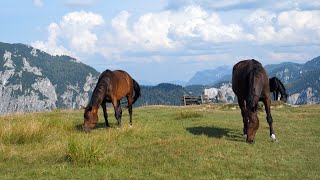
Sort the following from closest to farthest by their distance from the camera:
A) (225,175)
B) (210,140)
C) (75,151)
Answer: (225,175) → (75,151) → (210,140)

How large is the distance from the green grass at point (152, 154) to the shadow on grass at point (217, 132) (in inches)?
1.6

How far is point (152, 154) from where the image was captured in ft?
41.7

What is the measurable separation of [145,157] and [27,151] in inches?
166

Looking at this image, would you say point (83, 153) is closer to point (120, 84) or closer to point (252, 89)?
point (252, 89)

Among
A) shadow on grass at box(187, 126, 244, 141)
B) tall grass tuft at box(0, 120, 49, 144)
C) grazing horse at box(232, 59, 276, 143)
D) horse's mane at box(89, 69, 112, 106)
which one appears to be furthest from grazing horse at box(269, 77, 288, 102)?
tall grass tuft at box(0, 120, 49, 144)

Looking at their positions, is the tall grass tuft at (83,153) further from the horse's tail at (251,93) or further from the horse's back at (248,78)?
the horse's back at (248,78)

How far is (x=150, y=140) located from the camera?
15.5 metres

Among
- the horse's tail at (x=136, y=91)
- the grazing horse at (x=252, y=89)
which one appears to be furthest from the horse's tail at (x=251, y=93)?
the horse's tail at (x=136, y=91)

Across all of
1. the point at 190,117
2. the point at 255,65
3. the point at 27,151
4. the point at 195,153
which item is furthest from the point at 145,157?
the point at 190,117

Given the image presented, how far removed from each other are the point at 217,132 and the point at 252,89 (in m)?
3.26

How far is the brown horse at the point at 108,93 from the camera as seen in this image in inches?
684

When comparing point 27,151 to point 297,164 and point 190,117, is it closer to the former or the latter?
point 297,164

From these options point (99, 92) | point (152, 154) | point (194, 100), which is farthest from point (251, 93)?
point (194, 100)

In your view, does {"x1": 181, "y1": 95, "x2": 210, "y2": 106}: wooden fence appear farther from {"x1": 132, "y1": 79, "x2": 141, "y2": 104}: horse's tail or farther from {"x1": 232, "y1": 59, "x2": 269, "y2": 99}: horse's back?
{"x1": 232, "y1": 59, "x2": 269, "y2": 99}: horse's back
